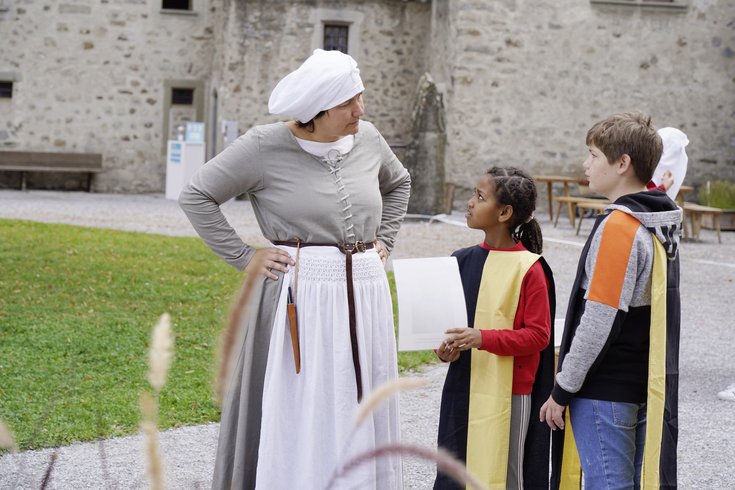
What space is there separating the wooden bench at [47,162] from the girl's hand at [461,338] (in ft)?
56.6

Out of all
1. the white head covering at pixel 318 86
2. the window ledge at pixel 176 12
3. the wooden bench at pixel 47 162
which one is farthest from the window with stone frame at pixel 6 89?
the white head covering at pixel 318 86

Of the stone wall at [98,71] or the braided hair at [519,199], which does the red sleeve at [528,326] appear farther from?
the stone wall at [98,71]

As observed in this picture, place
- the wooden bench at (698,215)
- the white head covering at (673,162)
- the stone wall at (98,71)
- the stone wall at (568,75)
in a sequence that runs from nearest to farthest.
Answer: the white head covering at (673,162) < the wooden bench at (698,215) < the stone wall at (568,75) < the stone wall at (98,71)

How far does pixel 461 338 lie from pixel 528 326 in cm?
22

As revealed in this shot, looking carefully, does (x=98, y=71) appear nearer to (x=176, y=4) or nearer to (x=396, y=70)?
(x=176, y=4)

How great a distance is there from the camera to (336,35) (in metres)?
19.1

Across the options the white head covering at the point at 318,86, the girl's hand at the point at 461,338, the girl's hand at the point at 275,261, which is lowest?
the girl's hand at the point at 461,338

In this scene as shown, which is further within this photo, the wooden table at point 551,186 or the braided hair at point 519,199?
the wooden table at point 551,186

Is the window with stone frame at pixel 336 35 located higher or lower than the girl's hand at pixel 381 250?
higher

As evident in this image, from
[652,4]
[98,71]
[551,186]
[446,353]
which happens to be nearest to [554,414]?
[446,353]

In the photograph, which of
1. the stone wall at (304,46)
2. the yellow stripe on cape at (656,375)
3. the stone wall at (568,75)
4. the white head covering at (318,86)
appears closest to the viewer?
the yellow stripe on cape at (656,375)

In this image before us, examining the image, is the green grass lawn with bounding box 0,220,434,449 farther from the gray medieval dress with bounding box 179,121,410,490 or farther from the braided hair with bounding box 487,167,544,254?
the braided hair with bounding box 487,167,544,254

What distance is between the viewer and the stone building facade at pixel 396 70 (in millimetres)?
17266

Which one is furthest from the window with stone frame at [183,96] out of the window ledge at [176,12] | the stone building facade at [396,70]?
the window ledge at [176,12]
